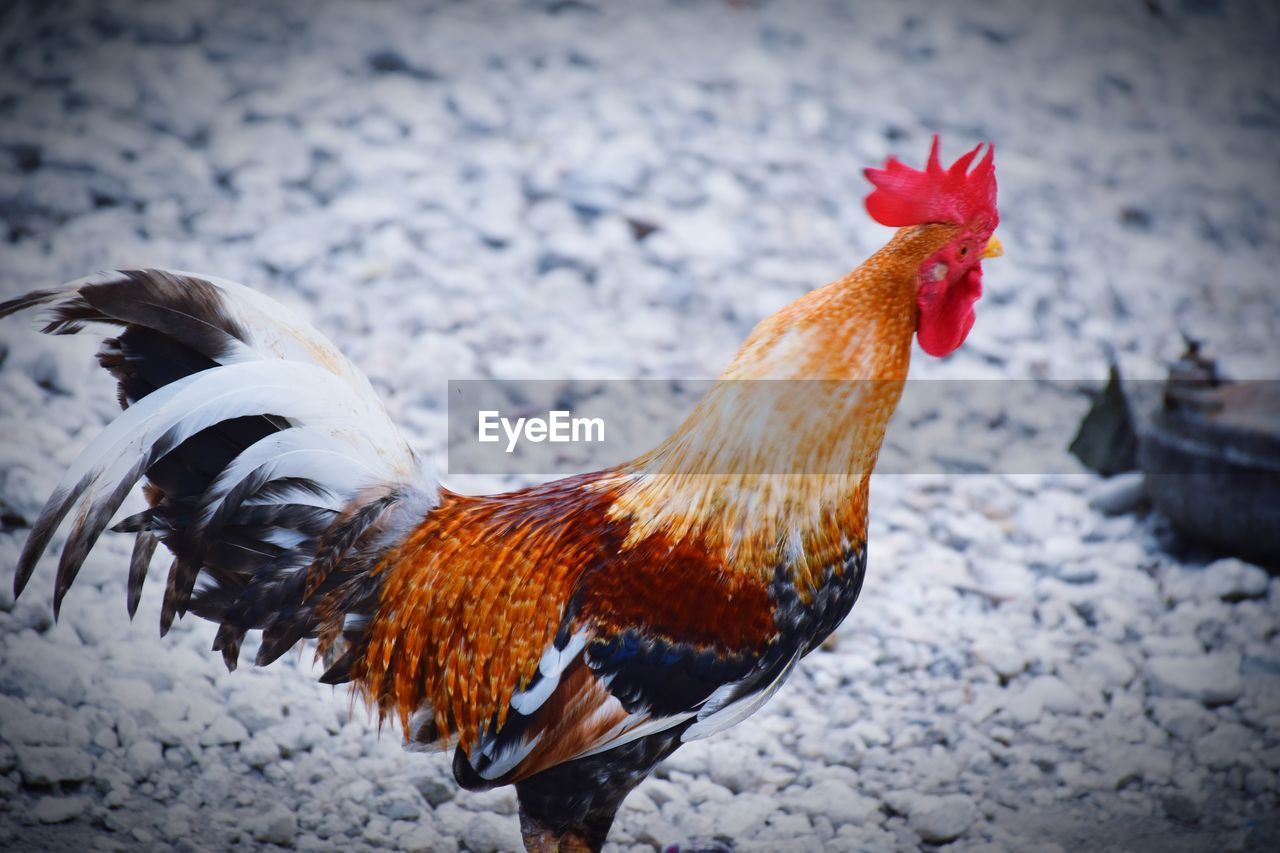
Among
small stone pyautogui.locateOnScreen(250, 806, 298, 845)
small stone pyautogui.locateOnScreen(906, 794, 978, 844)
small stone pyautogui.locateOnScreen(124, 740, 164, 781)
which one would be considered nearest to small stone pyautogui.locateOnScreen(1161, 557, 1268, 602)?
small stone pyautogui.locateOnScreen(906, 794, 978, 844)

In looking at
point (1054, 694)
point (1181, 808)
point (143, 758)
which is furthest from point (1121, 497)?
point (143, 758)

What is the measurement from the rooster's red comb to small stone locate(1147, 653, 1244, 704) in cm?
183

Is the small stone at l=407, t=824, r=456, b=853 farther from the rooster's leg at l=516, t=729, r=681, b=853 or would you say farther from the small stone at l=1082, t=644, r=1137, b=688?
the small stone at l=1082, t=644, r=1137, b=688

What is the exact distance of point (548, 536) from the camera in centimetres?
241

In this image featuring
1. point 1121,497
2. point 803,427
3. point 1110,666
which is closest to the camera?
point 803,427

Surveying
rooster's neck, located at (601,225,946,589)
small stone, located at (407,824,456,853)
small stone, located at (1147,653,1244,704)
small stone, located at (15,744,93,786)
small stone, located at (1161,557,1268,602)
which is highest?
rooster's neck, located at (601,225,946,589)

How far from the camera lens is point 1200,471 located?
3.69 m

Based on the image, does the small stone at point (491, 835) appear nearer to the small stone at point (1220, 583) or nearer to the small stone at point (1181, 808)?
the small stone at point (1181, 808)

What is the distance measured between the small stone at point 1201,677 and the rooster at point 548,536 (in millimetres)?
1588

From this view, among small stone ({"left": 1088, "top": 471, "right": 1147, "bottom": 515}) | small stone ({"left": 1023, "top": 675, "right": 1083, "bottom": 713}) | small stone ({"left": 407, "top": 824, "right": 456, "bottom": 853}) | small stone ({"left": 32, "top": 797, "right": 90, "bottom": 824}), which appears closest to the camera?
small stone ({"left": 32, "top": 797, "right": 90, "bottom": 824})

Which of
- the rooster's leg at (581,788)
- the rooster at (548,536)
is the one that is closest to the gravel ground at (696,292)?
the rooster's leg at (581,788)

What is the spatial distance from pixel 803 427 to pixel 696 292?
254 centimetres

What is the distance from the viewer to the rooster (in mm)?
2238

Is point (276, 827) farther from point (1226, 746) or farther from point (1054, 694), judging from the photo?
point (1226, 746)
